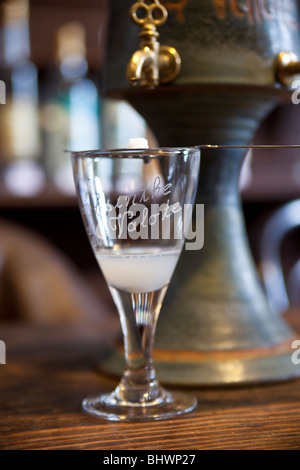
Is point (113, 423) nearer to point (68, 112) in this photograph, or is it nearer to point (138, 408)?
point (138, 408)

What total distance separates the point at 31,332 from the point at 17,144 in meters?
1.11

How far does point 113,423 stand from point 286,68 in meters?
0.30

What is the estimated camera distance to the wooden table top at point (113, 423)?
432mm

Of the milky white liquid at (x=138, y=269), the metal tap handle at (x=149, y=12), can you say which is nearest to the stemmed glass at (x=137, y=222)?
the milky white liquid at (x=138, y=269)

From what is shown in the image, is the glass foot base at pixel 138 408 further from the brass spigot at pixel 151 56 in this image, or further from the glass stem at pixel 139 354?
the brass spigot at pixel 151 56

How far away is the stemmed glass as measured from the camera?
1.53 feet

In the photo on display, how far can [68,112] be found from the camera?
1922 mm

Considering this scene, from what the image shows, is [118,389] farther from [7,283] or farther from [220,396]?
[7,283]

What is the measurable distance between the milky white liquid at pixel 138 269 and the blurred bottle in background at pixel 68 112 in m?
1.39

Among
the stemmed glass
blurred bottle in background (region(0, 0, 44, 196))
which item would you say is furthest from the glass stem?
blurred bottle in background (region(0, 0, 44, 196))

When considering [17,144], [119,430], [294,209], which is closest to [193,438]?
[119,430]

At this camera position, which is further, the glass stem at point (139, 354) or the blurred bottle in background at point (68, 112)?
the blurred bottle in background at point (68, 112)

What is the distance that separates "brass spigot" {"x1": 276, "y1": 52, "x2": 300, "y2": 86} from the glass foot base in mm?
259

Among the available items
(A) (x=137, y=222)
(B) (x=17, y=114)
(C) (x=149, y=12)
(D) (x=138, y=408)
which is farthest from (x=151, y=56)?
(B) (x=17, y=114)
